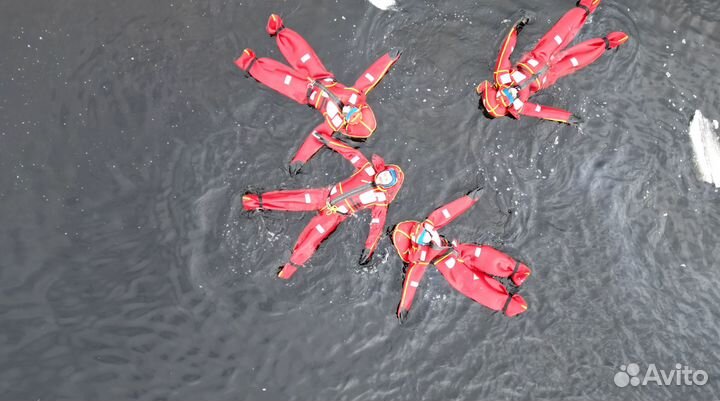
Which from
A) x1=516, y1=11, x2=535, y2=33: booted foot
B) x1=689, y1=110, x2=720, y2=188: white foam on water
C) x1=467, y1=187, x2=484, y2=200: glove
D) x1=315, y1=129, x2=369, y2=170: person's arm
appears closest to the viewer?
x1=315, y1=129, x2=369, y2=170: person's arm

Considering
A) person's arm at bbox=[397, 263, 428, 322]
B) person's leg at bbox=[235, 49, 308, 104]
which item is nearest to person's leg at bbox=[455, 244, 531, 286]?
person's arm at bbox=[397, 263, 428, 322]

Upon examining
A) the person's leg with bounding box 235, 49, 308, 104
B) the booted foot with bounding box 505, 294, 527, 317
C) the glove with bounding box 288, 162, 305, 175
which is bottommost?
the booted foot with bounding box 505, 294, 527, 317

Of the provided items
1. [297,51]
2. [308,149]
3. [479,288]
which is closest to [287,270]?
[308,149]

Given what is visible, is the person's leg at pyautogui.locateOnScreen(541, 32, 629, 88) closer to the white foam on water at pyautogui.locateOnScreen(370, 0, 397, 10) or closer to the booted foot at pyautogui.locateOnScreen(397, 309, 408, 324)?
the white foam on water at pyautogui.locateOnScreen(370, 0, 397, 10)

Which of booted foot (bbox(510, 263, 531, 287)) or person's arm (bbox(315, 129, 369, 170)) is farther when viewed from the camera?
booted foot (bbox(510, 263, 531, 287))

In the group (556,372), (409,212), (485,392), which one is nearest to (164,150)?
(409,212)

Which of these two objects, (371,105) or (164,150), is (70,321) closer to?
(164,150)
